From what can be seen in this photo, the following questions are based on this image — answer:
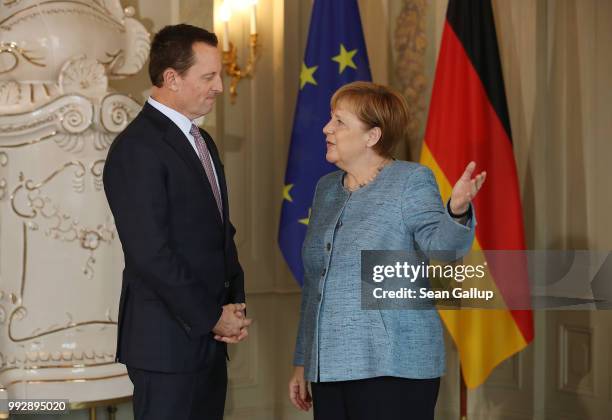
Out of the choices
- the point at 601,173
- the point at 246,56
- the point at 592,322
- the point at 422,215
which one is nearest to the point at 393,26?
the point at 246,56

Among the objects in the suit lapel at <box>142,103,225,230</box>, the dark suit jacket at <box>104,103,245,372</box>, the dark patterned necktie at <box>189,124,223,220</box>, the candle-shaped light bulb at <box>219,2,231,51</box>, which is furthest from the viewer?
the candle-shaped light bulb at <box>219,2,231,51</box>

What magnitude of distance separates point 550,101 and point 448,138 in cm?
78

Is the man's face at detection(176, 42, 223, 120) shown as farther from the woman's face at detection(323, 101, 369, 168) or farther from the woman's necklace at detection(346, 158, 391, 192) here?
the woman's necklace at detection(346, 158, 391, 192)

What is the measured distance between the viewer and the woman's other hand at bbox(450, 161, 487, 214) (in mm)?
2006

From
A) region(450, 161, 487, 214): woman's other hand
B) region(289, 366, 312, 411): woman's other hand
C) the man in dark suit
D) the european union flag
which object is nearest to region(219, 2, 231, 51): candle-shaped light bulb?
the european union flag

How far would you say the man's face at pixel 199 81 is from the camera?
8.16 ft

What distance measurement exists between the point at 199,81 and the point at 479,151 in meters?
1.93

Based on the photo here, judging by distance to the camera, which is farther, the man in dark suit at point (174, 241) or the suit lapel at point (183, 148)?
the suit lapel at point (183, 148)

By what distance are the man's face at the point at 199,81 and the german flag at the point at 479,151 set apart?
69.1 inches

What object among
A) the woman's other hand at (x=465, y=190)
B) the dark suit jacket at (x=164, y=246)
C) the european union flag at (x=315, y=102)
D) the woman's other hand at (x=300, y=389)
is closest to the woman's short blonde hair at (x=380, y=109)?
the woman's other hand at (x=465, y=190)

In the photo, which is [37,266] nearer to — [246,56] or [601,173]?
[246,56]

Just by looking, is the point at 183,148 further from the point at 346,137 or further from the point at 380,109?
the point at 380,109

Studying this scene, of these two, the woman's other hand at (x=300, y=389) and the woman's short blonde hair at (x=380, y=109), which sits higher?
the woman's short blonde hair at (x=380, y=109)

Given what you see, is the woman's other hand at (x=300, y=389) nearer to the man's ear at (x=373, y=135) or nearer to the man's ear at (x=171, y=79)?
the man's ear at (x=373, y=135)
